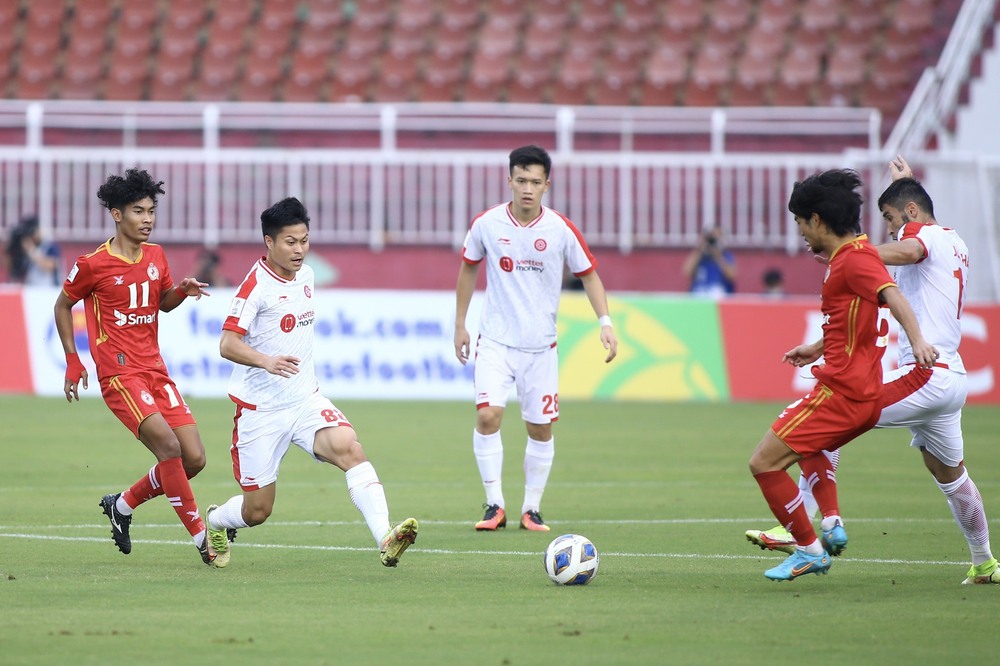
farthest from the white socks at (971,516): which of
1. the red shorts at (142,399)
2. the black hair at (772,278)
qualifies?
the black hair at (772,278)

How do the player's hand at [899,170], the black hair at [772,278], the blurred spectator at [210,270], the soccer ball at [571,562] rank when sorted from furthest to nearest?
the black hair at [772,278], the blurred spectator at [210,270], the player's hand at [899,170], the soccer ball at [571,562]

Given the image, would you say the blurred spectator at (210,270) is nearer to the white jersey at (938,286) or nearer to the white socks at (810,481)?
the white socks at (810,481)

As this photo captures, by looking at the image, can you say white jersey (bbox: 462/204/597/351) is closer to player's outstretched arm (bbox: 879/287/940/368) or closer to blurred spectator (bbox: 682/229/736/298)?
player's outstretched arm (bbox: 879/287/940/368)

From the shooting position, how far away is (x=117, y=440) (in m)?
15.5

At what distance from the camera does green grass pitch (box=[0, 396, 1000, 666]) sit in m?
6.14

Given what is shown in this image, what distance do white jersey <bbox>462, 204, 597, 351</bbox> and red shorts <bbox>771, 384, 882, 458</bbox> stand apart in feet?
10.6

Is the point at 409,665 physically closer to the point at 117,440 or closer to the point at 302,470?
the point at 302,470

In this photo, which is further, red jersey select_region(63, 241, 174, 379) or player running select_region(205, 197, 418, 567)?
red jersey select_region(63, 241, 174, 379)

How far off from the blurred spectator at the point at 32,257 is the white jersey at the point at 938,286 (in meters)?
15.5

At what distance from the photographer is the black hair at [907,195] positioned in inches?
322

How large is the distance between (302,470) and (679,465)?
11.0 ft

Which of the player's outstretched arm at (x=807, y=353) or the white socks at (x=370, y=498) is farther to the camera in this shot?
the white socks at (x=370, y=498)

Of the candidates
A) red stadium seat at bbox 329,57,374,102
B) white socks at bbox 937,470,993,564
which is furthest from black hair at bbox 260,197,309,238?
red stadium seat at bbox 329,57,374,102

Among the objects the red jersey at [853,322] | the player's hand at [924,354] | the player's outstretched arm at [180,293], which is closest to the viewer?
the player's hand at [924,354]
